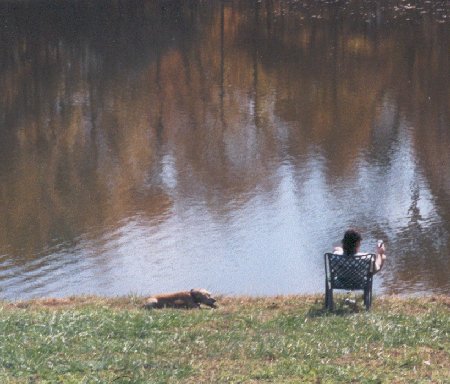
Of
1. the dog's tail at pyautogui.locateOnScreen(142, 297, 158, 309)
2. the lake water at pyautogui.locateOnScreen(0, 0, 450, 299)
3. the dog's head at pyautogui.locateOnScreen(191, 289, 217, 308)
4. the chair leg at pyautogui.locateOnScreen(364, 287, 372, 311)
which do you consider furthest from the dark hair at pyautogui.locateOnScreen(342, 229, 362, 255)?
the lake water at pyautogui.locateOnScreen(0, 0, 450, 299)

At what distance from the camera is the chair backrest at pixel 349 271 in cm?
898

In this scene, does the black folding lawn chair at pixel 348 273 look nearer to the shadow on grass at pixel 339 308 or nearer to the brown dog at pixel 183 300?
the shadow on grass at pixel 339 308

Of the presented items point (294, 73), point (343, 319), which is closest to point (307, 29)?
point (294, 73)

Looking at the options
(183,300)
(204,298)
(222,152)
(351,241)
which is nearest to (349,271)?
(351,241)

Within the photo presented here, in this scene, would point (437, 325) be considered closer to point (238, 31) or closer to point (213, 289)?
point (213, 289)

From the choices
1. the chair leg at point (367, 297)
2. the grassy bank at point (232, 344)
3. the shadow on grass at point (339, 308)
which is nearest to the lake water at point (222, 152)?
the shadow on grass at point (339, 308)

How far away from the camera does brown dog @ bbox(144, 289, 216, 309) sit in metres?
9.47

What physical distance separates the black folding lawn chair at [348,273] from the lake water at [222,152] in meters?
3.20

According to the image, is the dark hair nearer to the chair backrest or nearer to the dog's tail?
the chair backrest

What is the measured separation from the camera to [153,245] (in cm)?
1445

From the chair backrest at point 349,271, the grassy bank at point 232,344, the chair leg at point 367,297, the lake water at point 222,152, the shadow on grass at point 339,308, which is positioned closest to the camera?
the grassy bank at point 232,344

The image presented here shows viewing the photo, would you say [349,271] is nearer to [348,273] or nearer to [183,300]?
[348,273]

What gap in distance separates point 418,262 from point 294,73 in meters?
15.1

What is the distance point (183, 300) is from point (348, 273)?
171 centimetres
